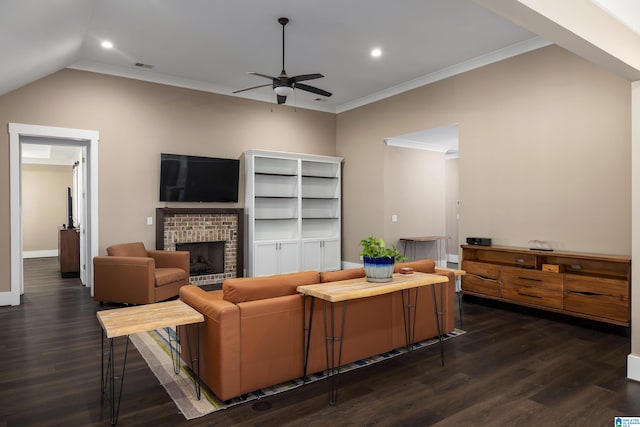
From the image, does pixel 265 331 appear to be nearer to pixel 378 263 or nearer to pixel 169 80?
pixel 378 263

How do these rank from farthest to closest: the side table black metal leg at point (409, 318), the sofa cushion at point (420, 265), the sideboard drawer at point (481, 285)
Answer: the sideboard drawer at point (481, 285) → the sofa cushion at point (420, 265) → the side table black metal leg at point (409, 318)

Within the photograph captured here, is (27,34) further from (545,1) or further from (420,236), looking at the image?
(420,236)

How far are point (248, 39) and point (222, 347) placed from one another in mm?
3930

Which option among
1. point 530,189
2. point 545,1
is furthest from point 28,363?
point 530,189

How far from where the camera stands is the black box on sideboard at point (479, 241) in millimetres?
5348

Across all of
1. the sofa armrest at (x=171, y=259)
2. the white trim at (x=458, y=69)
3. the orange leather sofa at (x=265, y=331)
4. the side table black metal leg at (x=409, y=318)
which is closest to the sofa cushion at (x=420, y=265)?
the side table black metal leg at (x=409, y=318)

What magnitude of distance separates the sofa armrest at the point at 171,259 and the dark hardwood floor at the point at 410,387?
1.62m

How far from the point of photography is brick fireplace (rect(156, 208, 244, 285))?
636cm

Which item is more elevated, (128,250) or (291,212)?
(291,212)

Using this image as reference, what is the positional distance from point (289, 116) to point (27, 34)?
179 inches

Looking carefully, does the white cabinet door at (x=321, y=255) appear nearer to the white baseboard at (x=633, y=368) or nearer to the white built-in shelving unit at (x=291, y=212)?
the white built-in shelving unit at (x=291, y=212)

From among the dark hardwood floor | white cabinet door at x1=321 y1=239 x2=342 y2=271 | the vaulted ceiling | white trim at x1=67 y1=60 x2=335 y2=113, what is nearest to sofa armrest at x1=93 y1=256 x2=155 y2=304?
the dark hardwood floor

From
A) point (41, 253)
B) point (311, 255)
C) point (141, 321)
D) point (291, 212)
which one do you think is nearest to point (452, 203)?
point (311, 255)

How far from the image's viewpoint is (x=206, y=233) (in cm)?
670
